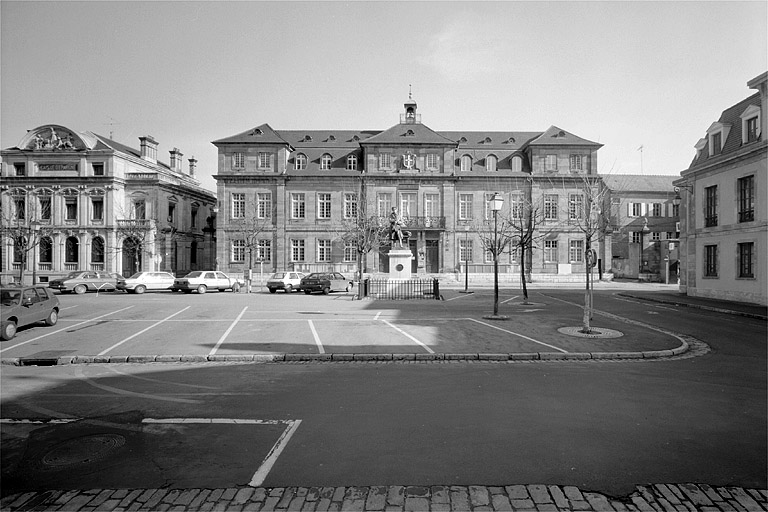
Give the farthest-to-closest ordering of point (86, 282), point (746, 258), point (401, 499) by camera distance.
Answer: point (86, 282) < point (746, 258) < point (401, 499)

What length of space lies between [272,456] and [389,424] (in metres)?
1.61

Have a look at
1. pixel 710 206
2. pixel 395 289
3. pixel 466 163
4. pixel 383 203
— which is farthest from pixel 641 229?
pixel 395 289

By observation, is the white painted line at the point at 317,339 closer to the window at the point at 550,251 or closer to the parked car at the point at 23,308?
the parked car at the point at 23,308

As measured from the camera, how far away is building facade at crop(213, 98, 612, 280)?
154 ft

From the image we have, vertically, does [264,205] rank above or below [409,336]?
above

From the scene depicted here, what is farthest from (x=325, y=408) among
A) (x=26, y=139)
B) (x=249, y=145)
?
(x=26, y=139)

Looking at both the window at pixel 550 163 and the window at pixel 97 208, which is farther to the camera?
the window at pixel 97 208

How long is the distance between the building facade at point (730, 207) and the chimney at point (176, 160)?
56.0 m

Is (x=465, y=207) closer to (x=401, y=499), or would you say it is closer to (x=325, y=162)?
(x=325, y=162)

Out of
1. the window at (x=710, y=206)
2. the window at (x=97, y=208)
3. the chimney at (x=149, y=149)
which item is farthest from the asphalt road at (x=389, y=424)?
the chimney at (x=149, y=149)

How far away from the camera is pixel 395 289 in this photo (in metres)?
26.7

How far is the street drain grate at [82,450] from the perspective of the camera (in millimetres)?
4910

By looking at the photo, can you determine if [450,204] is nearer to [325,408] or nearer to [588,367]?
[588,367]

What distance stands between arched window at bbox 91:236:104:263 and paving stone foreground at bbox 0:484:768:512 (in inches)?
1984
